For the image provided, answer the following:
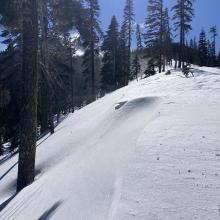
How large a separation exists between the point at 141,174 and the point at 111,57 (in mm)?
53728

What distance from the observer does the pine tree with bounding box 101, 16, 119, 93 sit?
191 ft

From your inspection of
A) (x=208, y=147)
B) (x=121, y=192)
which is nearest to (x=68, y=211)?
(x=121, y=192)

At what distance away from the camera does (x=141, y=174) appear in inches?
318

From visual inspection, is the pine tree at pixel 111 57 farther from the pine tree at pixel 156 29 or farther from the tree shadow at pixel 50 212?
the tree shadow at pixel 50 212

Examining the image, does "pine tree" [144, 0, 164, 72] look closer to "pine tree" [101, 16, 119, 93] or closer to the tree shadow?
"pine tree" [101, 16, 119, 93]

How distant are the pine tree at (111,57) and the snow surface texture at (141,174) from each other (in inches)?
1666

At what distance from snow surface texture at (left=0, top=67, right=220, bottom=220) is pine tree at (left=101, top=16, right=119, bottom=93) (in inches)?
1666

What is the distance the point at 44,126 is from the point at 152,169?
2641cm

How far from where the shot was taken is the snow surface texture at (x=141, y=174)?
684 cm

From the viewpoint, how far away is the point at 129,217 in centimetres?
643

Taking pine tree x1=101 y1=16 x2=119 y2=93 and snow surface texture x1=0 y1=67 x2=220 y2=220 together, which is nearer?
snow surface texture x1=0 y1=67 x2=220 y2=220

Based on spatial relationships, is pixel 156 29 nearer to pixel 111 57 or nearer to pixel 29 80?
pixel 111 57

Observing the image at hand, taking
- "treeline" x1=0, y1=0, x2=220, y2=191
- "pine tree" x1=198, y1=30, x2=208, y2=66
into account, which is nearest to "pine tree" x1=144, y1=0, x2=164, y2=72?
"treeline" x1=0, y1=0, x2=220, y2=191

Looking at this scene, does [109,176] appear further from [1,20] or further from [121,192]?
[1,20]
